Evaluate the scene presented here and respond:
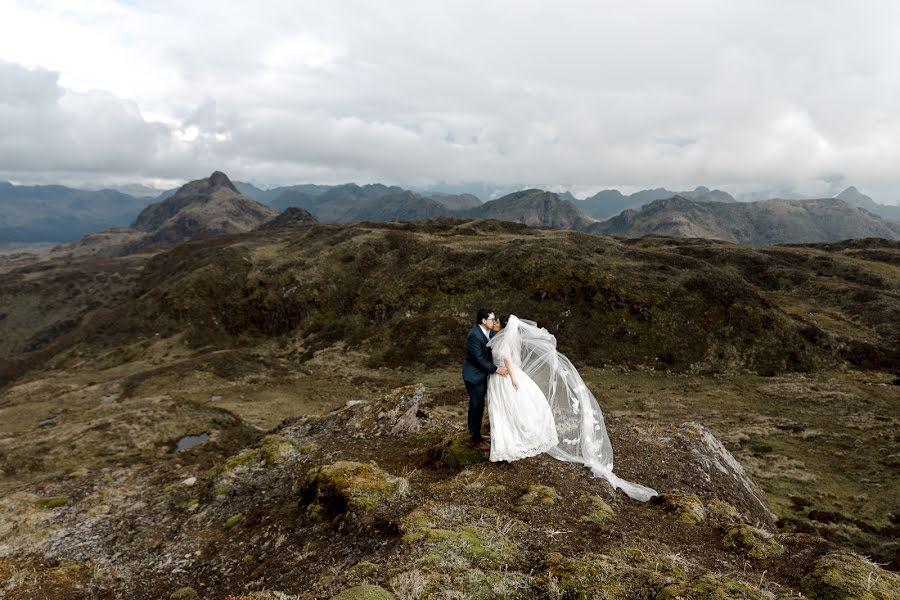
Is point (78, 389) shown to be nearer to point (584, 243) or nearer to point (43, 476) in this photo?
point (43, 476)

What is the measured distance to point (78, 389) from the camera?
65188mm

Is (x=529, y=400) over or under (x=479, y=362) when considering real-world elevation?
under

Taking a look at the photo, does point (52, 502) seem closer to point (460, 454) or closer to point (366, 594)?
point (460, 454)

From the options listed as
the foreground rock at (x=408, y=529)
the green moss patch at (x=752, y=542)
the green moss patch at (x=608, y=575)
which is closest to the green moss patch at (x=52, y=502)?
the foreground rock at (x=408, y=529)

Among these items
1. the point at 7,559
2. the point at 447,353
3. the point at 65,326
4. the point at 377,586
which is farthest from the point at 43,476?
the point at 65,326

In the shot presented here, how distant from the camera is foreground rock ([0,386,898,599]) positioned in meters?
8.39

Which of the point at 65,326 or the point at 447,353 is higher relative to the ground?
the point at 447,353

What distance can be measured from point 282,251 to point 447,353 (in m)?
71.5

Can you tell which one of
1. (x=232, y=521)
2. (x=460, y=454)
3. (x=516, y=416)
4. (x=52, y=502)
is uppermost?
(x=516, y=416)

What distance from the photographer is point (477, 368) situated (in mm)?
13273

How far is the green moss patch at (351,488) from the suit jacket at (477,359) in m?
3.86

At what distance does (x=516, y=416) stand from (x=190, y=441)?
38768 mm


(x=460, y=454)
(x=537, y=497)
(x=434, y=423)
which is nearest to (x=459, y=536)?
(x=537, y=497)

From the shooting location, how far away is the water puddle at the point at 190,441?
1521 inches
